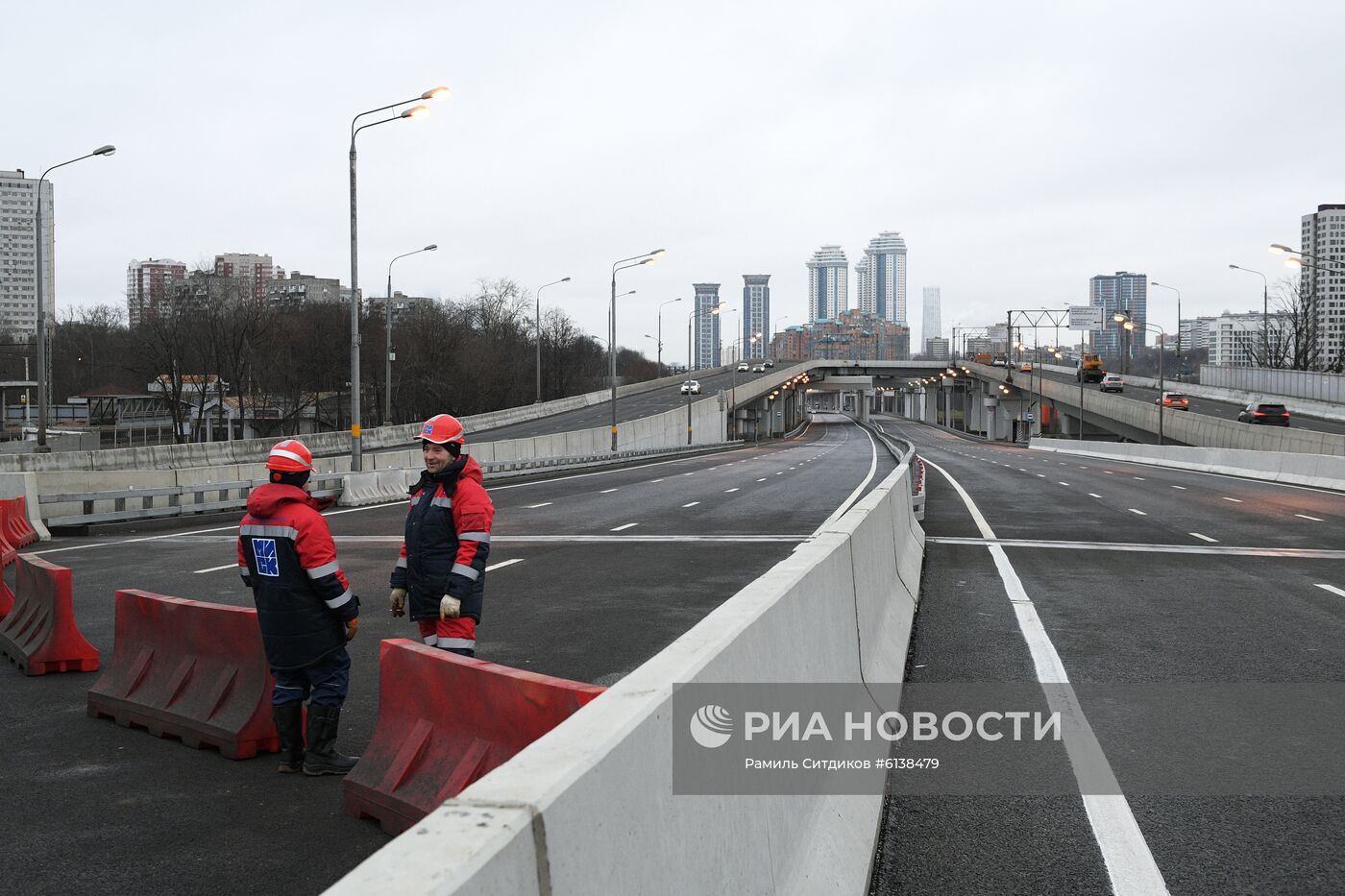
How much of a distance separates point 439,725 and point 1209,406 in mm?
92076

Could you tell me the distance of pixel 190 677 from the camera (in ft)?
25.3

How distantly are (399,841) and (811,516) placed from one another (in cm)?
2316

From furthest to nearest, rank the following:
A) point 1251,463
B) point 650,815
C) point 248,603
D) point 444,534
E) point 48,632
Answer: point 1251,463 < point 248,603 < point 48,632 < point 444,534 < point 650,815

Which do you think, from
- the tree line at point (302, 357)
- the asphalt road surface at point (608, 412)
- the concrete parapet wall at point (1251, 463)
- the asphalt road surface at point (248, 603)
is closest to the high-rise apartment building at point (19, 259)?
the tree line at point (302, 357)

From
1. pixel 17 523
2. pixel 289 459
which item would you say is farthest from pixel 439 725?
pixel 17 523

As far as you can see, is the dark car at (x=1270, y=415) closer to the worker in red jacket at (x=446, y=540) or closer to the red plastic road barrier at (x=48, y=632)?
the red plastic road barrier at (x=48, y=632)

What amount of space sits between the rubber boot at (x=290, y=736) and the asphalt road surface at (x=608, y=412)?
190 ft

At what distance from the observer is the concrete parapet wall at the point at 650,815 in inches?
92.0

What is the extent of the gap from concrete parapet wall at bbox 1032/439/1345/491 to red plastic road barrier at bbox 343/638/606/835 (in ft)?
112

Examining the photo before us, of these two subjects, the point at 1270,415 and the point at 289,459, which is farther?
the point at 1270,415

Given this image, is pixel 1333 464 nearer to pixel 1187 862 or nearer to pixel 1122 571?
pixel 1122 571
